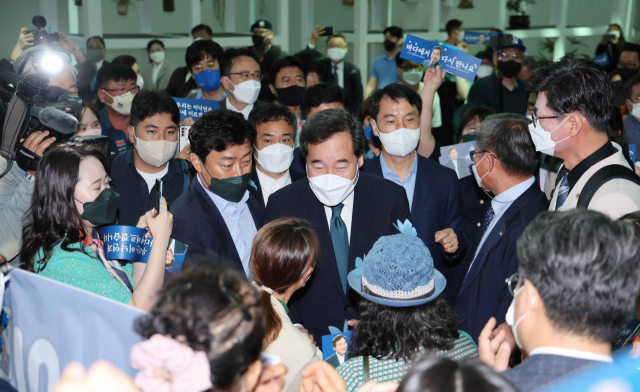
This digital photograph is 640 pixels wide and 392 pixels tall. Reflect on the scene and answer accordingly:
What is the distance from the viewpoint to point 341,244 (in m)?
2.78

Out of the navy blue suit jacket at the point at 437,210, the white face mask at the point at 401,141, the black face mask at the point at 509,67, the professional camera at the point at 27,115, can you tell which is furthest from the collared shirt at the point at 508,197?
the black face mask at the point at 509,67

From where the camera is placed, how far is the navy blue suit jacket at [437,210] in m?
3.24

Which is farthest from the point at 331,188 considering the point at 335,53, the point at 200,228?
the point at 335,53

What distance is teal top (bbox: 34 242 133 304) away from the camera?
6.72 feet

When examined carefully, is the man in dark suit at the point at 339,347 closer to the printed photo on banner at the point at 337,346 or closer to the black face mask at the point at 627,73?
the printed photo on banner at the point at 337,346

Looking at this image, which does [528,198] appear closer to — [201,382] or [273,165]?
[273,165]

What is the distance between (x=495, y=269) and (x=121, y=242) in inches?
67.2

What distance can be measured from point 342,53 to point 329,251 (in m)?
5.36

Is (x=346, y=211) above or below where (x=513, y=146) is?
below

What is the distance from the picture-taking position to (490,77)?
6.55 m

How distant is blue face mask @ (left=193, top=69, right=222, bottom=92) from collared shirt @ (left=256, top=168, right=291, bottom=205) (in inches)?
80.4

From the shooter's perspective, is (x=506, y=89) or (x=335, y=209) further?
(x=506, y=89)

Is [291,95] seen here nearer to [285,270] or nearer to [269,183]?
[269,183]

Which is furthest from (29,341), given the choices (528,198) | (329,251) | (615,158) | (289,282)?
(615,158)
